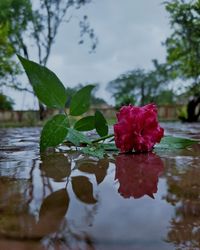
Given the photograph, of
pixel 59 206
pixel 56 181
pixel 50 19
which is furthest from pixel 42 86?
pixel 50 19

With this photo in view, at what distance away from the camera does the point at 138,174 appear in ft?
1.58

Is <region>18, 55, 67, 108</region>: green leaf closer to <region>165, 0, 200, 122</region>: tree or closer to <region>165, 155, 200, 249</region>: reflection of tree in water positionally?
<region>165, 155, 200, 249</region>: reflection of tree in water

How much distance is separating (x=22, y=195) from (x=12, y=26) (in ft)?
44.8

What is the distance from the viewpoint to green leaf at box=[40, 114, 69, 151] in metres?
0.70

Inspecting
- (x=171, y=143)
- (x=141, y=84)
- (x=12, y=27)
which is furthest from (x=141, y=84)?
(x=171, y=143)

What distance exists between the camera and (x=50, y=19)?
14203 mm

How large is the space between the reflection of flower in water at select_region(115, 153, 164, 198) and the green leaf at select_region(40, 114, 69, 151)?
12 cm

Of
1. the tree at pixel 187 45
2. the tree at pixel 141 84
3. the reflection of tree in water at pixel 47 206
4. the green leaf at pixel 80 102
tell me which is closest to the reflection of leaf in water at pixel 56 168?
the reflection of tree in water at pixel 47 206

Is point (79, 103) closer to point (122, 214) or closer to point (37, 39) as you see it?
point (122, 214)

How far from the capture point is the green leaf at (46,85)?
2.22ft

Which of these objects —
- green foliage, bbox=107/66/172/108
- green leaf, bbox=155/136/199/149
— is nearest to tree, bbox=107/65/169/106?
green foliage, bbox=107/66/172/108

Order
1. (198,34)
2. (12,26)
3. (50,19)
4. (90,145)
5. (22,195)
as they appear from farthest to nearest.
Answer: (50,19) < (12,26) < (198,34) < (90,145) < (22,195)

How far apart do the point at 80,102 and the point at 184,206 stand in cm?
48

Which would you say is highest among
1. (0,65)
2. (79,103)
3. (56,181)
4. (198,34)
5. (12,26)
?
(12,26)
